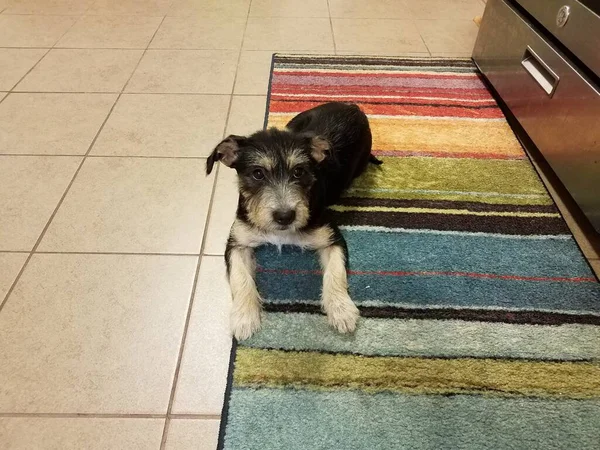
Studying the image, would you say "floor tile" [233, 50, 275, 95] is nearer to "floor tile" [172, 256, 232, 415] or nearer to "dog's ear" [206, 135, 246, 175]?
"dog's ear" [206, 135, 246, 175]

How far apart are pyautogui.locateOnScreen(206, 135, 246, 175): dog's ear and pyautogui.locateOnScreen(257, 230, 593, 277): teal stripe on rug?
0.49 m

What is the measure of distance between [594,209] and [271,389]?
176 cm

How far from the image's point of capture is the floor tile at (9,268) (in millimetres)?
1932

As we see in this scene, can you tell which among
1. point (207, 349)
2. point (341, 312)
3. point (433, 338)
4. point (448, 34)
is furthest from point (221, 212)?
point (448, 34)

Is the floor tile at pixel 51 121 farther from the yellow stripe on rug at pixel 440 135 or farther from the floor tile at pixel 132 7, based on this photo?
the floor tile at pixel 132 7

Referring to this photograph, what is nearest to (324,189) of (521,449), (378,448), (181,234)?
(181,234)

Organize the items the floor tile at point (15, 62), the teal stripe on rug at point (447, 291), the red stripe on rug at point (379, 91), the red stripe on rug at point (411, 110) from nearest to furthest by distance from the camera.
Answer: the teal stripe on rug at point (447, 291) < the red stripe on rug at point (411, 110) < the red stripe on rug at point (379, 91) < the floor tile at point (15, 62)

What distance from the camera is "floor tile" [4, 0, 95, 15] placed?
432 cm

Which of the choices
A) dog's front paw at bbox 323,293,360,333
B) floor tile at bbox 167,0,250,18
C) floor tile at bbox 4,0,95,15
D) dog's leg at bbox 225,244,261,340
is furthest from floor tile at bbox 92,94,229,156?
floor tile at bbox 4,0,95,15

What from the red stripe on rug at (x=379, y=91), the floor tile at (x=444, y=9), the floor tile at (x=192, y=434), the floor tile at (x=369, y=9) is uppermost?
the floor tile at (x=444, y=9)

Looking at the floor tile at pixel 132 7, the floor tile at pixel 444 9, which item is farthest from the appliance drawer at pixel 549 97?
the floor tile at pixel 132 7

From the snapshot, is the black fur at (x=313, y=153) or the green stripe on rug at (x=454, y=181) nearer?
the black fur at (x=313, y=153)

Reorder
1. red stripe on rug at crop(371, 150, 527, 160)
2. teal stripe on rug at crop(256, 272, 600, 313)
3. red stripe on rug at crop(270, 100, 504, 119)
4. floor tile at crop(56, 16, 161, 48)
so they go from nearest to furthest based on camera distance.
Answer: teal stripe on rug at crop(256, 272, 600, 313) → red stripe on rug at crop(371, 150, 527, 160) → red stripe on rug at crop(270, 100, 504, 119) → floor tile at crop(56, 16, 161, 48)

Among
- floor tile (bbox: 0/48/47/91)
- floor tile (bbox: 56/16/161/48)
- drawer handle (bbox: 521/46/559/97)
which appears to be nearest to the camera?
drawer handle (bbox: 521/46/559/97)
